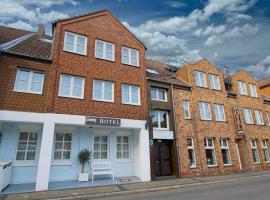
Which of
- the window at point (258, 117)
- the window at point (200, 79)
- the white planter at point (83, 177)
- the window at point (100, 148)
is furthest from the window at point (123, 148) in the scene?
the window at point (258, 117)

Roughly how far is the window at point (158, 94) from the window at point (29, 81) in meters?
8.32

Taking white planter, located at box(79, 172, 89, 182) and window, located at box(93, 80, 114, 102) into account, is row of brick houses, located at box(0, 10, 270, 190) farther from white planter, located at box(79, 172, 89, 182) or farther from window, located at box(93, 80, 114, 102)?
white planter, located at box(79, 172, 89, 182)

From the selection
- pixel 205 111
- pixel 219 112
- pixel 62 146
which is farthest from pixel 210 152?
pixel 62 146

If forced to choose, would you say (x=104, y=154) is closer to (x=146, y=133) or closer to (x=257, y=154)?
(x=146, y=133)

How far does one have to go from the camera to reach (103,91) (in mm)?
13312

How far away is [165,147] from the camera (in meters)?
15.1

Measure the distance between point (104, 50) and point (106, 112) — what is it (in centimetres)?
485

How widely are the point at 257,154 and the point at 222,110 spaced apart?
6137 millimetres

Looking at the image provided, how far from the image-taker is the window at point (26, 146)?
11328 millimetres

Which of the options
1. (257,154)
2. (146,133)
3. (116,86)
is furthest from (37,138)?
(257,154)

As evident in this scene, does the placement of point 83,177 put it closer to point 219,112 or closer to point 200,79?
point 200,79

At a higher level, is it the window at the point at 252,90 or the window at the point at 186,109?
the window at the point at 252,90

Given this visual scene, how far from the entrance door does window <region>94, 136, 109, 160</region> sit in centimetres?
386

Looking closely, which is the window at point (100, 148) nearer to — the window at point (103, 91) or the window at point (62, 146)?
the window at point (62, 146)
